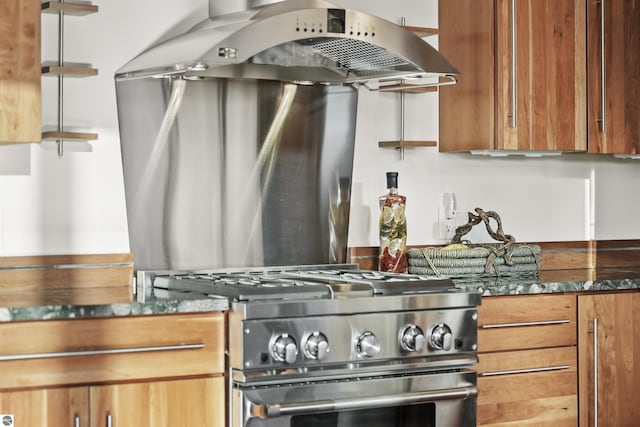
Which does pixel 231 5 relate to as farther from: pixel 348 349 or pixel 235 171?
pixel 348 349

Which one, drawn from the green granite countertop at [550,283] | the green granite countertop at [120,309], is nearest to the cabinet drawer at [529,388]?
the green granite countertop at [550,283]

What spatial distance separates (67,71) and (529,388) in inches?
70.5

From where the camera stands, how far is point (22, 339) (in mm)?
2492

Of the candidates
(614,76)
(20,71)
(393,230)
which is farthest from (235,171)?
(614,76)

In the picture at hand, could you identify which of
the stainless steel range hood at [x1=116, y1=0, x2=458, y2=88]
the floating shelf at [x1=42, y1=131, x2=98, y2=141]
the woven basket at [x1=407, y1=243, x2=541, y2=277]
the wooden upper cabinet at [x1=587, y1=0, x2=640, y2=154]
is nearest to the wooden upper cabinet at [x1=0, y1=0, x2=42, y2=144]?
the floating shelf at [x1=42, y1=131, x2=98, y2=141]

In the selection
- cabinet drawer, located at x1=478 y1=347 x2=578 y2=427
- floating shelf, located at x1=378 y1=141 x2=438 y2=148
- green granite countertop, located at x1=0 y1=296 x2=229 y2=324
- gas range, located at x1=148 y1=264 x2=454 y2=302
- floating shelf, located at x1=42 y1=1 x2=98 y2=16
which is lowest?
cabinet drawer, located at x1=478 y1=347 x2=578 y2=427

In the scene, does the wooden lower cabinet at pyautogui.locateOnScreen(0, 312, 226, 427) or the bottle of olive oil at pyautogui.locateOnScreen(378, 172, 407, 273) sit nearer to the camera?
the wooden lower cabinet at pyautogui.locateOnScreen(0, 312, 226, 427)

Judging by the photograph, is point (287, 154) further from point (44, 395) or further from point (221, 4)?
point (44, 395)

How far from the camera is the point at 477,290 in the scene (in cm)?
302

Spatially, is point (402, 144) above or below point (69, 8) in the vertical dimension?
below

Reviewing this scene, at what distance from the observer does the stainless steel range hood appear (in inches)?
110

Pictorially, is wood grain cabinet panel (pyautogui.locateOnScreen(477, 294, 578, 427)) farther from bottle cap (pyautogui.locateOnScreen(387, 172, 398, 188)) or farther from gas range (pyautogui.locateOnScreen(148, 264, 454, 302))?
bottle cap (pyautogui.locateOnScreen(387, 172, 398, 188))

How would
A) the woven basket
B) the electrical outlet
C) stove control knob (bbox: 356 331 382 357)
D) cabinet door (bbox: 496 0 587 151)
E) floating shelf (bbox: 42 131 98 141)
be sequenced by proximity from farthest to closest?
1. the electrical outlet
2. cabinet door (bbox: 496 0 587 151)
3. the woven basket
4. floating shelf (bbox: 42 131 98 141)
5. stove control knob (bbox: 356 331 382 357)

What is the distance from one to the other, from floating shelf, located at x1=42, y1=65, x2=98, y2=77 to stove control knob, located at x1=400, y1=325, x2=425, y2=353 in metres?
1.23
